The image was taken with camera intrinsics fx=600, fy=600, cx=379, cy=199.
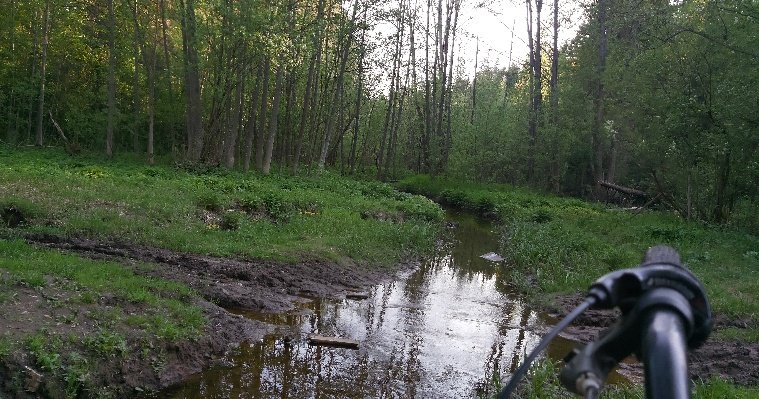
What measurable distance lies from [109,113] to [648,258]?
28.7 meters

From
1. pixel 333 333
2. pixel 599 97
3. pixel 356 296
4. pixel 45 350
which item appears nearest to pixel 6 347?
pixel 45 350

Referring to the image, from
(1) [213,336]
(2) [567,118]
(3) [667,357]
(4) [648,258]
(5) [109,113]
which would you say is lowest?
(1) [213,336]

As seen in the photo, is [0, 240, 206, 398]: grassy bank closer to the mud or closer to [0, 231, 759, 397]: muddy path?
[0, 231, 759, 397]: muddy path

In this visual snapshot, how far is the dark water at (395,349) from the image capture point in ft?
22.1

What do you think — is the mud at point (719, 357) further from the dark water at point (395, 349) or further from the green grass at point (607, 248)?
the dark water at point (395, 349)

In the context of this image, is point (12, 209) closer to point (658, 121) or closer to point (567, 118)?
point (658, 121)

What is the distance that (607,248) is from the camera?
49.6 ft

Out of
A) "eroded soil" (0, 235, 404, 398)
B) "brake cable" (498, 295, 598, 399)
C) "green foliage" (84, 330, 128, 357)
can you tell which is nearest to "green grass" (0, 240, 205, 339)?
"eroded soil" (0, 235, 404, 398)

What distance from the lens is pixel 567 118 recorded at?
30.8m

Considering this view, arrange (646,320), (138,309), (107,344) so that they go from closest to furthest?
(646,320), (107,344), (138,309)

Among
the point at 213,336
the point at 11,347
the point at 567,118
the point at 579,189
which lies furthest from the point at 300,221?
the point at 579,189

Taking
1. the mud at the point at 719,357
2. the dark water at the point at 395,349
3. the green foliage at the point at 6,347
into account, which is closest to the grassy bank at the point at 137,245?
the green foliage at the point at 6,347

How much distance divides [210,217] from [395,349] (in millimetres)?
7128

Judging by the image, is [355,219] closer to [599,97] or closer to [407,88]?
[599,97]
